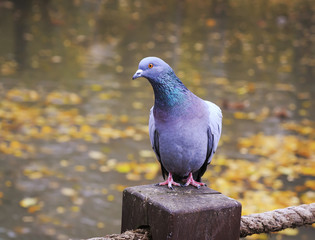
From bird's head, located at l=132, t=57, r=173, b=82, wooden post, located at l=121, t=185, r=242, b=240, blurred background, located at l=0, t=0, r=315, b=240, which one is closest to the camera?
wooden post, located at l=121, t=185, r=242, b=240

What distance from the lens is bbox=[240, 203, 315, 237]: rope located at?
1834 millimetres

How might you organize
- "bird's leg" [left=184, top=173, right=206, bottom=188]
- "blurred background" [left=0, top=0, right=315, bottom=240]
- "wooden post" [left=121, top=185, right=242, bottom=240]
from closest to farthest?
"wooden post" [left=121, top=185, right=242, bottom=240]
"bird's leg" [left=184, top=173, right=206, bottom=188]
"blurred background" [left=0, top=0, right=315, bottom=240]

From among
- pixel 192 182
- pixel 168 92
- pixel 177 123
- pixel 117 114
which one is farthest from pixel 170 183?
pixel 117 114

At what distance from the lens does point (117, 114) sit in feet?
19.6

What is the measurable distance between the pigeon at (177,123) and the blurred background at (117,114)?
6.08ft

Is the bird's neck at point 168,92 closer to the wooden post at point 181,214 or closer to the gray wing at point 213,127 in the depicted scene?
the gray wing at point 213,127

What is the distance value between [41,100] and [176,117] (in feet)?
15.2

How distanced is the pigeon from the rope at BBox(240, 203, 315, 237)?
0.79 ft

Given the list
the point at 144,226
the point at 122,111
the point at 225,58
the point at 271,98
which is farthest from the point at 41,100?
the point at 144,226

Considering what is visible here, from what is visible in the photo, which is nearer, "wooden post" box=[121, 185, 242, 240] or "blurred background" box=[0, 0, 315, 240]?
"wooden post" box=[121, 185, 242, 240]

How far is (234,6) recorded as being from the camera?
16.7 m

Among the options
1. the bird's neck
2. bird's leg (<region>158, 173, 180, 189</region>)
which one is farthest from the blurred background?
the bird's neck

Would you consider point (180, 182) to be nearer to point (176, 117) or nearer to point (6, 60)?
point (176, 117)

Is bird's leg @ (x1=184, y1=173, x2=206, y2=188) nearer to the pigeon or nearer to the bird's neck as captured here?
the pigeon
